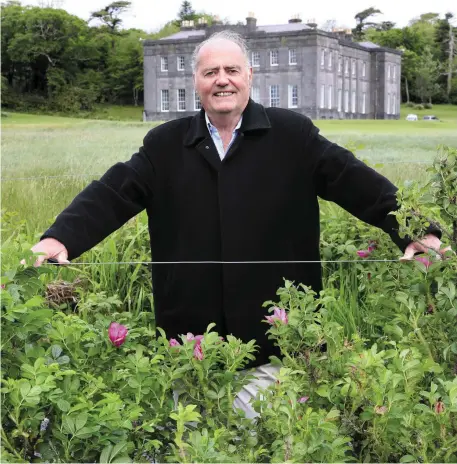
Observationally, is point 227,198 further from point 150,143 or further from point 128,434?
point 128,434

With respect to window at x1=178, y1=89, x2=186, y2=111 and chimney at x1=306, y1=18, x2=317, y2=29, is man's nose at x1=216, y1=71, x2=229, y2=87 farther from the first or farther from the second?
window at x1=178, y1=89, x2=186, y2=111

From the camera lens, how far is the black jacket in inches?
84.5

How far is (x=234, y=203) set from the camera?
2.15 metres

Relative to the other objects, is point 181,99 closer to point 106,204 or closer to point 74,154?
point 74,154

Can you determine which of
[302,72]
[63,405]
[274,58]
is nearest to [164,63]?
[274,58]

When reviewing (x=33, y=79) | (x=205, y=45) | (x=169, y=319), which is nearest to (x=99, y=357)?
(x=169, y=319)

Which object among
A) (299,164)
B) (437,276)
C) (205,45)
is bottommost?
(437,276)

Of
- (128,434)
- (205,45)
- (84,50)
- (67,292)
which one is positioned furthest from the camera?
(84,50)

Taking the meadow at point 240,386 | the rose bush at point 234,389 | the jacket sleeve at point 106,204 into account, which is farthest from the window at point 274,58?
the rose bush at point 234,389

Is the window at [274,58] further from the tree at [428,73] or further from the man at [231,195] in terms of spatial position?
the man at [231,195]

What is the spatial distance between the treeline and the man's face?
10774 mm

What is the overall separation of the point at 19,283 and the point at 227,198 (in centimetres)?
77

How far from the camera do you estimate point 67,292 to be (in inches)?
119

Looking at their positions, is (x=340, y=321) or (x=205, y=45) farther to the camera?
(x=340, y=321)
